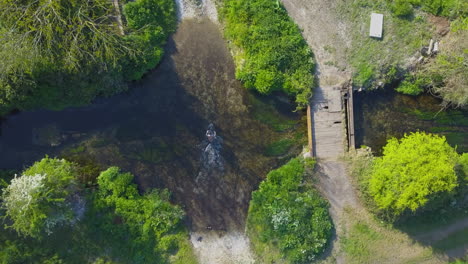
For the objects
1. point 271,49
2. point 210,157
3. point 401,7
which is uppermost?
point 401,7

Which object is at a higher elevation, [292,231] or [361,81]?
[361,81]

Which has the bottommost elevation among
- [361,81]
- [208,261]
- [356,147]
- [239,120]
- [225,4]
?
[208,261]

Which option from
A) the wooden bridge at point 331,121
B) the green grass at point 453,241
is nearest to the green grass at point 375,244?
the green grass at point 453,241

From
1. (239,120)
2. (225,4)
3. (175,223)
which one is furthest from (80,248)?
(225,4)

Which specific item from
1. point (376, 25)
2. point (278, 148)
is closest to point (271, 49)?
point (278, 148)

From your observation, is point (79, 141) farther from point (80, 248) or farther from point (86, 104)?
point (80, 248)

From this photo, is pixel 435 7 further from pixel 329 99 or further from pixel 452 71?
pixel 329 99

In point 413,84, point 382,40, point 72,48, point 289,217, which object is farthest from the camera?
point 413,84

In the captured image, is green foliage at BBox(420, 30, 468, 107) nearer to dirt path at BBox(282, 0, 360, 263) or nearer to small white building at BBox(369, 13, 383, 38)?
small white building at BBox(369, 13, 383, 38)
